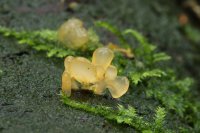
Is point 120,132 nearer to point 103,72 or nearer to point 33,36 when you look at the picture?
point 103,72

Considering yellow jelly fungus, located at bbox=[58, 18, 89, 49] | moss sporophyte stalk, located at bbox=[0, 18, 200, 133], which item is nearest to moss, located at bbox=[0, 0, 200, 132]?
moss sporophyte stalk, located at bbox=[0, 18, 200, 133]

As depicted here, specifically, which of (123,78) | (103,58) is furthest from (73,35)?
(123,78)

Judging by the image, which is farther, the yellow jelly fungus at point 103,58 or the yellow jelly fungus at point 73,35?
the yellow jelly fungus at point 73,35

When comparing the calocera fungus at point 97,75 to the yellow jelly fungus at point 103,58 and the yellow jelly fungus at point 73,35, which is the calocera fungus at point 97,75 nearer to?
the yellow jelly fungus at point 103,58

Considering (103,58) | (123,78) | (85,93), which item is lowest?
(85,93)

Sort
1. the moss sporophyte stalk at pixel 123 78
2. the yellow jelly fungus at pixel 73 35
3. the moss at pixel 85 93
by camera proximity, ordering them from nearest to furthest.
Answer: the moss at pixel 85 93
the moss sporophyte stalk at pixel 123 78
the yellow jelly fungus at pixel 73 35

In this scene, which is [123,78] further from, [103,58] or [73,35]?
[73,35]

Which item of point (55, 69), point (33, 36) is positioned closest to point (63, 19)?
point (33, 36)

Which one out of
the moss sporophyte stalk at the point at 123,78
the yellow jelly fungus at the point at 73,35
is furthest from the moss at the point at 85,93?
the yellow jelly fungus at the point at 73,35
